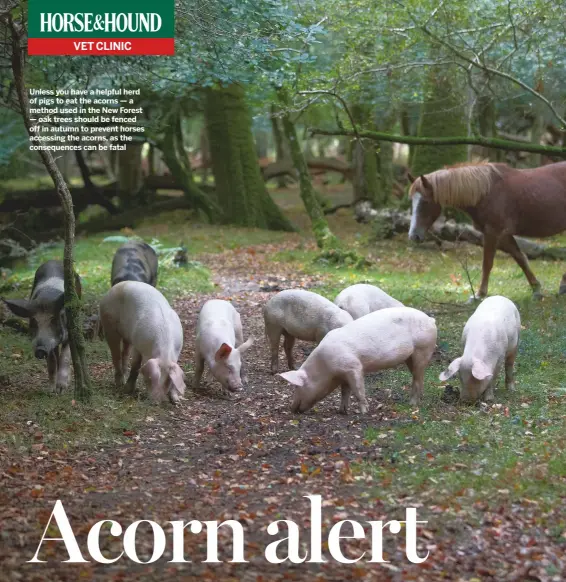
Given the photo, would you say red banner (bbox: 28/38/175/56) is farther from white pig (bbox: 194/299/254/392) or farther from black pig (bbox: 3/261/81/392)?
white pig (bbox: 194/299/254/392)

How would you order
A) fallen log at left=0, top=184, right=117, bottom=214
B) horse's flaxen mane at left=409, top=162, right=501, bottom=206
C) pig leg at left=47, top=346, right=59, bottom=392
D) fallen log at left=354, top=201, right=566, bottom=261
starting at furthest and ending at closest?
fallen log at left=0, top=184, right=117, bottom=214
fallen log at left=354, top=201, right=566, bottom=261
horse's flaxen mane at left=409, top=162, right=501, bottom=206
pig leg at left=47, top=346, right=59, bottom=392

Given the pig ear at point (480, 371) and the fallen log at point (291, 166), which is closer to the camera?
the pig ear at point (480, 371)

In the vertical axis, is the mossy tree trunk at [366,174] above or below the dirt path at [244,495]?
above

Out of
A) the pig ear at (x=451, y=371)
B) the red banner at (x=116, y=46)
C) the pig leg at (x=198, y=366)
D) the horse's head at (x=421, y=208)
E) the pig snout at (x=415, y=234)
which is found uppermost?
the red banner at (x=116, y=46)

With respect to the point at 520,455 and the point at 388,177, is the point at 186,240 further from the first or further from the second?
the point at 520,455

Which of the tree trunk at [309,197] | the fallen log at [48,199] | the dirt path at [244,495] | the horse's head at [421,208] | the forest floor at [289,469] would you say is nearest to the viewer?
the dirt path at [244,495]

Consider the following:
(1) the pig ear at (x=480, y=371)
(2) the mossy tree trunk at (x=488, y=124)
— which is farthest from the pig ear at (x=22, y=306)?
(2) the mossy tree trunk at (x=488, y=124)

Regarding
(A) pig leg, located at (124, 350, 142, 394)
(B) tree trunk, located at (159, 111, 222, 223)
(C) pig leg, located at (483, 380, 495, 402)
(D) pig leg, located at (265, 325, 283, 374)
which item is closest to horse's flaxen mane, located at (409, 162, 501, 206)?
(D) pig leg, located at (265, 325, 283, 374)

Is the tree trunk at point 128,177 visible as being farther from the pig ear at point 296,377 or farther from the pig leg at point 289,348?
the pig ear at point 296,377

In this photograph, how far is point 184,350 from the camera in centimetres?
1062

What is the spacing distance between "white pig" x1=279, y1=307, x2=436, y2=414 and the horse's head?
16.8 feet

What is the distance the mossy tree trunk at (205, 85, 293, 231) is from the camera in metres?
21.9

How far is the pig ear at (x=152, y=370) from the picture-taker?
7.80 meters

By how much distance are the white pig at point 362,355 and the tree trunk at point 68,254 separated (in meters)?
1.87
